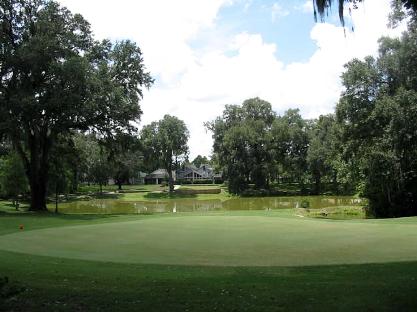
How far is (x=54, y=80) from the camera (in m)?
32.8

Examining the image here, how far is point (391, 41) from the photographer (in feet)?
120

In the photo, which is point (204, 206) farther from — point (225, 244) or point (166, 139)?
point (166, 139)

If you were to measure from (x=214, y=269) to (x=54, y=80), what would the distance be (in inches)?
1014

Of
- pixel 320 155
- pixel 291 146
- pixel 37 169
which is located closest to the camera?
pixel 37 169

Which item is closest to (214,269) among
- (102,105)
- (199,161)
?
(102,105)

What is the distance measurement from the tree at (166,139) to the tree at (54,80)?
60.0m

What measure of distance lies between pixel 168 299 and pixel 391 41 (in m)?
34.3

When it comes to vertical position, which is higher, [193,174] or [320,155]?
[320,155]

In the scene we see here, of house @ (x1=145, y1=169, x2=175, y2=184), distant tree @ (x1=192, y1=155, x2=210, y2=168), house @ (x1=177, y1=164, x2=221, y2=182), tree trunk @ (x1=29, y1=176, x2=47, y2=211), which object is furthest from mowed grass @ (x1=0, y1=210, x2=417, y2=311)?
distant tree @ (x1=192, y1=155, x2=210, y2=168)

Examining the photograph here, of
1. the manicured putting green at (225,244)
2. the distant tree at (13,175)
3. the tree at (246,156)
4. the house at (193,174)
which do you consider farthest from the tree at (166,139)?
the manicured putting green at (225,244)

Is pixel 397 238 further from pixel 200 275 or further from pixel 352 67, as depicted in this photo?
pixel 352 67

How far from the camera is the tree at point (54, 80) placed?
31.5 metres

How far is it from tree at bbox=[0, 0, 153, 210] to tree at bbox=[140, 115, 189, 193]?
6003cm

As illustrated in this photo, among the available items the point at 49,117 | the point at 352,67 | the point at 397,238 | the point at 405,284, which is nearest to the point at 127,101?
the point at 49,117
